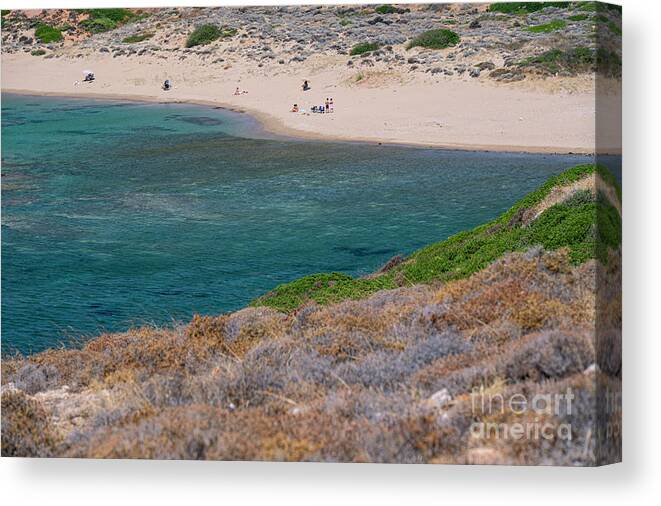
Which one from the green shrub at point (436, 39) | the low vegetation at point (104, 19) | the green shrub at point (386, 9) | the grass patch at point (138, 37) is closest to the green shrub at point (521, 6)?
the green shrub at point (386, 9)

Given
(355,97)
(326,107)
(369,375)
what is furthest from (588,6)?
(326,107)

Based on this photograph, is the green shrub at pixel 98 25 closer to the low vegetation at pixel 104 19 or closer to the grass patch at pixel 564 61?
the low vegetation at pixel 104 19

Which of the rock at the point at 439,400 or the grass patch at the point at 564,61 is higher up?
the grass patch at the point at 564,61

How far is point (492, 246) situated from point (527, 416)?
414 cm

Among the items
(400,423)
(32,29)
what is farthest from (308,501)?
(32,29)

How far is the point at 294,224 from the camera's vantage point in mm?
13477

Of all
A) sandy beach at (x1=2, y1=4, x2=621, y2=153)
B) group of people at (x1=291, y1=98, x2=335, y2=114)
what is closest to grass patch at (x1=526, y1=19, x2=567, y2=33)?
sandy beach at (x1=2, y1=4, x2=621, y2=153)

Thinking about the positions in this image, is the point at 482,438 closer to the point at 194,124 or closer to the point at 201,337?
the point at 201,337

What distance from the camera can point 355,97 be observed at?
1606 centimetres

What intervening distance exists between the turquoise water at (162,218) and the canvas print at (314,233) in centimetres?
4

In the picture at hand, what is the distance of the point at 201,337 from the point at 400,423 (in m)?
2.74

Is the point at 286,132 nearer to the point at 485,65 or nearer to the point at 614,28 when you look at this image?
the point at 485,65

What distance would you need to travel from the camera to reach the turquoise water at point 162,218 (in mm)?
12000

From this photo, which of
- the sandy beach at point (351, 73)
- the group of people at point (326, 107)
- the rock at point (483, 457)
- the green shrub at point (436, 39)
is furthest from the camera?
the group of people at point (326, 107)
